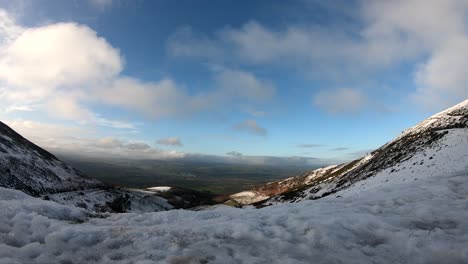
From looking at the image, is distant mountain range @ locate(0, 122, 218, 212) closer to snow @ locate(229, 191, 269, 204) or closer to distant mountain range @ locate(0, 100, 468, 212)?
distant mountain range @ locate(0, 100, 468, 212)

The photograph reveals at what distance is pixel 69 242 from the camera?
8375 mm

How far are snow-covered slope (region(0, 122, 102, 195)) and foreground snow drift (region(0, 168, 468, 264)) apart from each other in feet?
179

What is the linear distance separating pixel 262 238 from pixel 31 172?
2975 inches

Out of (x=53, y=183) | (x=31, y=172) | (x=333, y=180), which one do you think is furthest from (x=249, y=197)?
(x=31, y=172)

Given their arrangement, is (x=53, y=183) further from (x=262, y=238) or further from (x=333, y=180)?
(x=262, y=238)

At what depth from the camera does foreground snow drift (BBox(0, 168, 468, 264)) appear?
7.90m

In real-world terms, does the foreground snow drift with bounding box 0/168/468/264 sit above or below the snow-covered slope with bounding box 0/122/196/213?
above

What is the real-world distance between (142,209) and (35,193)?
38900mm

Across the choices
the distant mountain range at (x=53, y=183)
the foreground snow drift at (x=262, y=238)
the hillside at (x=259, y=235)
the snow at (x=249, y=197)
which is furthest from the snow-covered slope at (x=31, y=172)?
the snow at (x=249, y=197)

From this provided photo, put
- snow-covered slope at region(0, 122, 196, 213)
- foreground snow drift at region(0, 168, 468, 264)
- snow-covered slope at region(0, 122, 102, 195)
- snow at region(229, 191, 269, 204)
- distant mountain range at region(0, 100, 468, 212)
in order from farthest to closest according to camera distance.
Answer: snow at region(229, 191, 269, 204) < snow-covered slope at region(0, 122, 196, 213) < snow-covered slope at region(0, 122, 102, 195) < distant mountain range at region(0, 100, 468, 212) < foreground snow drift at region(0, 168, 468, 264)

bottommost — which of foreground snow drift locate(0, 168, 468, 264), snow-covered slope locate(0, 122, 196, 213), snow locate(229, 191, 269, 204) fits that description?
snow locate(229, 191, 269, 204)

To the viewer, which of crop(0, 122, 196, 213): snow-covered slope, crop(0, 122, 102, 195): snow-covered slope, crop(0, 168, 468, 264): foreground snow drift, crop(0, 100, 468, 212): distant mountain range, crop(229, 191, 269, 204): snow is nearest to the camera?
crop(0, 168, 468, 264): foreground snow drift

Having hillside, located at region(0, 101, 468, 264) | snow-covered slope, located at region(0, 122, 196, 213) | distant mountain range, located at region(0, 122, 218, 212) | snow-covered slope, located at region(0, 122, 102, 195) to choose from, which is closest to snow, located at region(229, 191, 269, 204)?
distant mountain range, located at region(0, 122, 218, 212)

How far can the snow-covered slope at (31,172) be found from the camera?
193 feet
